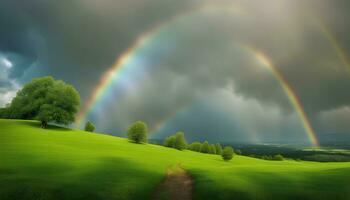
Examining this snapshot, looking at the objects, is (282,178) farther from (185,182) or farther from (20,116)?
(20,116)

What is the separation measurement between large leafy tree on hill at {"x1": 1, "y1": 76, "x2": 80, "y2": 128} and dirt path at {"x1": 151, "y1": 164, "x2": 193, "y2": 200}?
56684 mm

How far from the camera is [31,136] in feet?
230

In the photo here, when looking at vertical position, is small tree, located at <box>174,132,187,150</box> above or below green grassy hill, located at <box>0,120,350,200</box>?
above

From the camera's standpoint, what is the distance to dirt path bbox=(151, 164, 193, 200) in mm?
35562

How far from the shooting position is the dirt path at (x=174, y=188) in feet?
117

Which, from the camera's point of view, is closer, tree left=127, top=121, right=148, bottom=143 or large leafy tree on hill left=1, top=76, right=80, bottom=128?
large leafy tree on hill left=1, top=76, right=80, bottom=128

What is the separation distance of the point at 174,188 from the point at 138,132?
67200mm

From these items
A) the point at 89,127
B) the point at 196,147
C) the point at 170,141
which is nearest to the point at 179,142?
the point at 170,141

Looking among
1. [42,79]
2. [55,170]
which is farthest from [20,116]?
[55,170]

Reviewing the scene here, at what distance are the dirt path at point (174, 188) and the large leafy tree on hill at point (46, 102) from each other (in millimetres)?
56684

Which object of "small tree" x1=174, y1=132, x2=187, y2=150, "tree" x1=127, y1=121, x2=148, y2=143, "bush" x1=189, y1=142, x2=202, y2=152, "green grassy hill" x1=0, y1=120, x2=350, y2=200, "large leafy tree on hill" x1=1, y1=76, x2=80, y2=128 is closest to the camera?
"green grassy hill" x1=0, y1=120, x2=350, y2=200

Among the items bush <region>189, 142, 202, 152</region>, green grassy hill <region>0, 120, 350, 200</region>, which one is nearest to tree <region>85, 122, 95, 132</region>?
bush <region>189, 142, 202, 152</region>

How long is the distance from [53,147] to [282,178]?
4357 cm

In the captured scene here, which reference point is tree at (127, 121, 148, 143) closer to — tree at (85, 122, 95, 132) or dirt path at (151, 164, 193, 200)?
tree at (85, 122, 95, 132)
